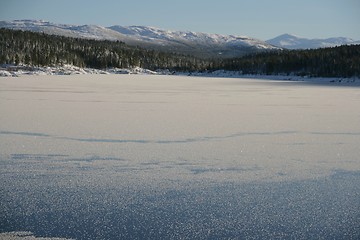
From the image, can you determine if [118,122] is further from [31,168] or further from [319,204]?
[319,204]

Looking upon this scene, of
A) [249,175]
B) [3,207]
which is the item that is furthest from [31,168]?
[249,175]

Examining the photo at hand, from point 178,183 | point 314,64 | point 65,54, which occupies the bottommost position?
point 178,183

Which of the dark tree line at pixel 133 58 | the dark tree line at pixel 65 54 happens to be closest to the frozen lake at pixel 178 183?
the dark tree line at pixel 133 58

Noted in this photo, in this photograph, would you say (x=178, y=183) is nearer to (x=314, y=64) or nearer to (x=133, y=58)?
(x=314, y=64)

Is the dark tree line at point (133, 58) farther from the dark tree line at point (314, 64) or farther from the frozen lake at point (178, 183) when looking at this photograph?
the frozen lake at point (178, 183)

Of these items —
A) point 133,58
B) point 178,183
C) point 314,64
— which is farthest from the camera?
point 133,58

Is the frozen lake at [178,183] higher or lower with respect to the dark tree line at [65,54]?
lower

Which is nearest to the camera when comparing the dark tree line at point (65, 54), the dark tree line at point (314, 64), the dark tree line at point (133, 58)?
the dark tree line at point (314, 64)

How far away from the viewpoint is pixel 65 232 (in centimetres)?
331

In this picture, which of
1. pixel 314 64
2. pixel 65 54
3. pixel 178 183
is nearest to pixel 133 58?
pixel 65 54

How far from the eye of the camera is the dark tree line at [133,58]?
262 feet

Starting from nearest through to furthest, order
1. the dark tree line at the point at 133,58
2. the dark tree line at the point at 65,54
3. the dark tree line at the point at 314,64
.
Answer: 1. the dark tree line at the point at 314,64
2. the dark tree line at the point at 133,58
3. the dark tree line at the point at 65,54

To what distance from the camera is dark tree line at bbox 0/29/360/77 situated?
7988cm

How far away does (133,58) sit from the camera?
122938 millimetres
